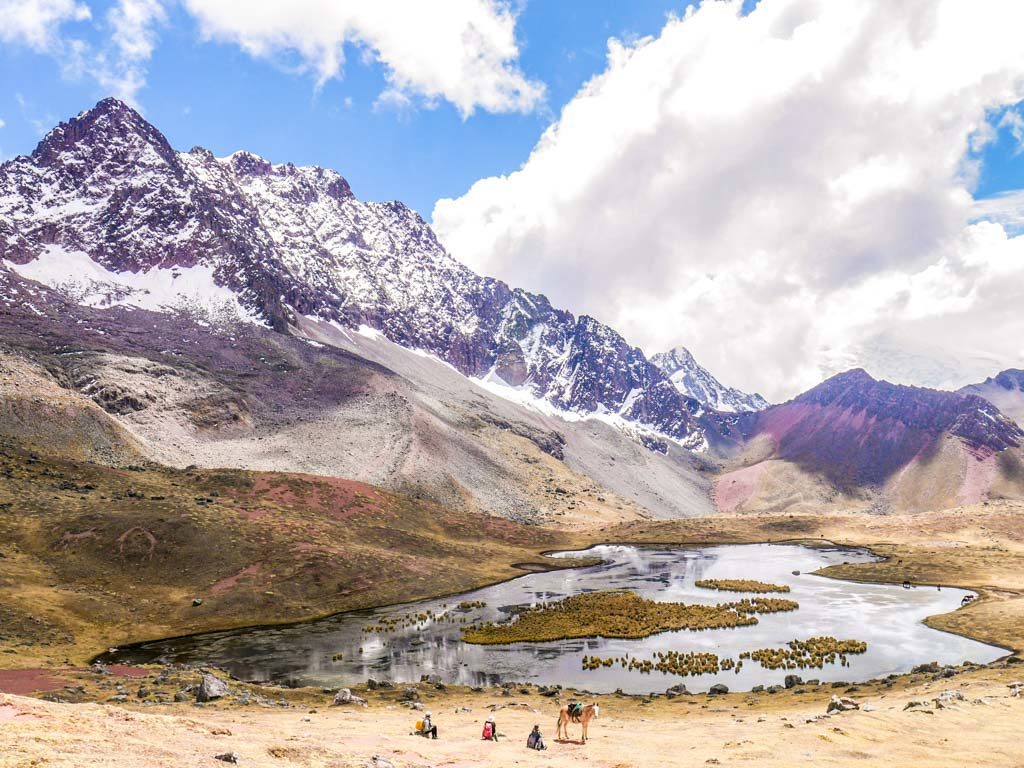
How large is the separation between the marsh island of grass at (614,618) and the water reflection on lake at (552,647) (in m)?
2.01

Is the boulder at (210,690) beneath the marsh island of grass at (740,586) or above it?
beneath

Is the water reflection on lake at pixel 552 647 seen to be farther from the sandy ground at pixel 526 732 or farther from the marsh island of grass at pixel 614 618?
the sandy ground at pixel 526 732

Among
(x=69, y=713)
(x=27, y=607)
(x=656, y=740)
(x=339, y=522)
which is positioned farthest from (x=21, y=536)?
(x=656, y=740)

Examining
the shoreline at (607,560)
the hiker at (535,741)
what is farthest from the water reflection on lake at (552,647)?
the hiker at (535,741)

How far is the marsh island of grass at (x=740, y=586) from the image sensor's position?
9531 cm

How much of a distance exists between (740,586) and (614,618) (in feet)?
110

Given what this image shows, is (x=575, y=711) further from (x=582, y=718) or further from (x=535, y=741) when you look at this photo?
(x=535, y=741)

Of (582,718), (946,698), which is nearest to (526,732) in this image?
(582,718)

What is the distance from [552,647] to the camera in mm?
63281

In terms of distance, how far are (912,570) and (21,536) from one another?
138934mm

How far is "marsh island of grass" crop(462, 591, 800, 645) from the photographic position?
221ft

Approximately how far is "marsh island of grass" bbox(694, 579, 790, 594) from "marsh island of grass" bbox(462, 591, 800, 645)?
9539 mm

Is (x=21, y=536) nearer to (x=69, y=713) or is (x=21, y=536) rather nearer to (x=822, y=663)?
(x=69, y=713)

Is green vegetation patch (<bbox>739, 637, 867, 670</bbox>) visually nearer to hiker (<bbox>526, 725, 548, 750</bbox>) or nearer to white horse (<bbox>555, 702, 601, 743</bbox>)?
white horse (<bbox>555, 702, 601, 743</bbox>)
